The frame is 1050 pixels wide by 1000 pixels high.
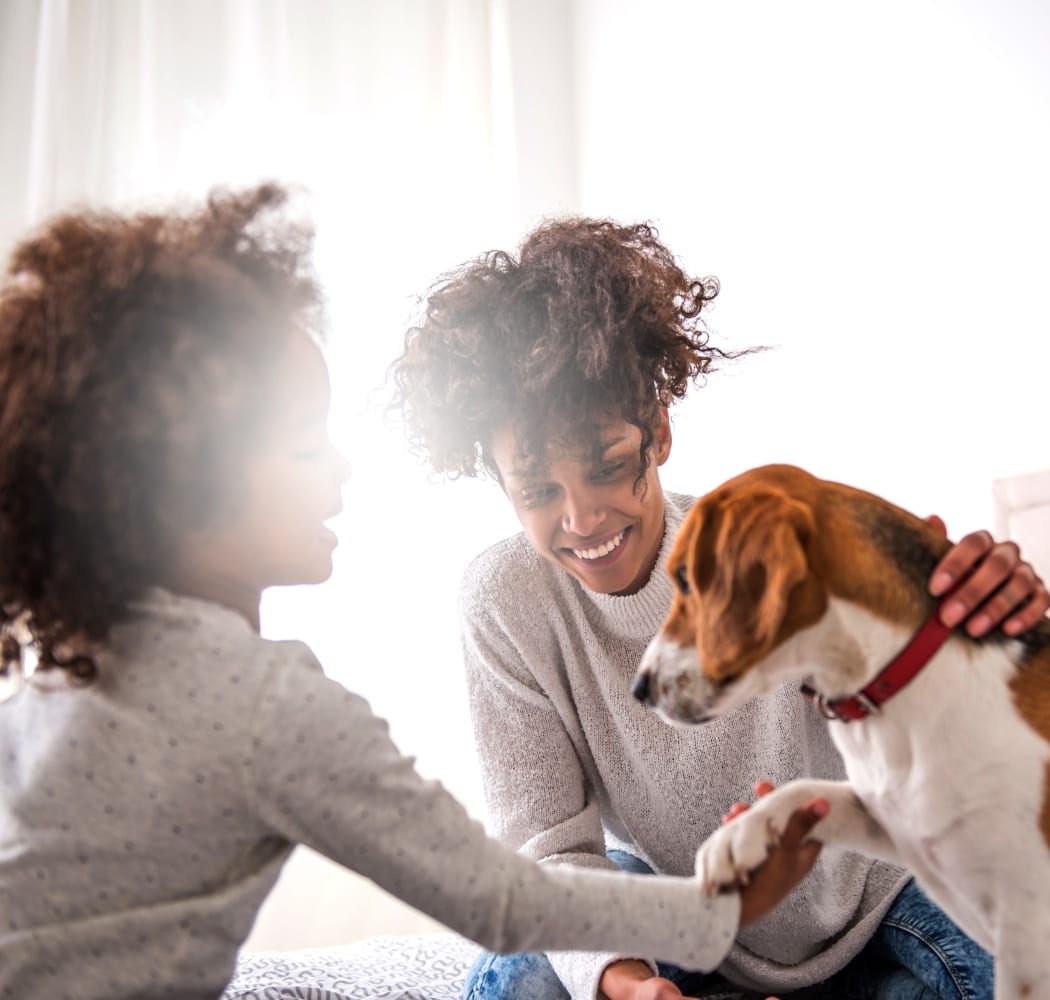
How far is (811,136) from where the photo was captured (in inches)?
93.5

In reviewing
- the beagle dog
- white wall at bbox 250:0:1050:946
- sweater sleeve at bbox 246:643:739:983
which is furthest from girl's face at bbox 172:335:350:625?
white wall at bbox 250:0:1050:946

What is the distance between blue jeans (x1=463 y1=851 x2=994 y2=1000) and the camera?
1237 millimetres

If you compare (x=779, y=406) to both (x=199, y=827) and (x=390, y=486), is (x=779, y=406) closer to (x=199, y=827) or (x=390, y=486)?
(x=390, y=486)

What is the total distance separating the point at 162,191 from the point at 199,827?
206 centimetres

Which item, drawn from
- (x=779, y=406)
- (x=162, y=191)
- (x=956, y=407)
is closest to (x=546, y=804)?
(x=956, y=407)

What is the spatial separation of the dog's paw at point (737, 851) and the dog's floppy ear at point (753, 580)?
14cm

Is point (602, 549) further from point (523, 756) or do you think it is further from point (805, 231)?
point (805, 231)

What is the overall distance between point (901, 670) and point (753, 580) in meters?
0.16

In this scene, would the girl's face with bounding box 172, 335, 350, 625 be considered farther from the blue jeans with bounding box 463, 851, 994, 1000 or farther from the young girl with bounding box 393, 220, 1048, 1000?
the blue jeans with bounding box 463, 851, 994, 1000

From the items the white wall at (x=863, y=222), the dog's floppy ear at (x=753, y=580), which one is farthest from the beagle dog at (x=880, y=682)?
the white wall at (x=863, y=222)

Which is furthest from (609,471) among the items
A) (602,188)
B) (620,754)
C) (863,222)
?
(602,188)

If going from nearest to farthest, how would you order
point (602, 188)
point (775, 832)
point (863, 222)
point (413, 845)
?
point (413, 845) → point (775, 832) → point (863, 222) → point (602, 188)

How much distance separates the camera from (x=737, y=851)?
91cm

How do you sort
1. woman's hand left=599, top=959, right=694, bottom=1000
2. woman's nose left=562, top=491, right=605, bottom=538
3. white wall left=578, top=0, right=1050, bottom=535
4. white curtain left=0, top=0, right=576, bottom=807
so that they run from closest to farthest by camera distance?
woman's hand left=599, top=959, right=694, bottom=1000
woman's nose left=562, top=491, right=605, bottom=538
white wall left=578, top=0, right=1050, bottom=535
white curtain left=0, top=0, right=576, bottom=807
